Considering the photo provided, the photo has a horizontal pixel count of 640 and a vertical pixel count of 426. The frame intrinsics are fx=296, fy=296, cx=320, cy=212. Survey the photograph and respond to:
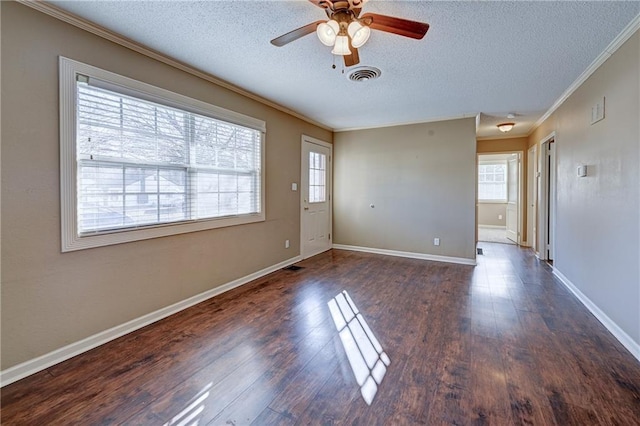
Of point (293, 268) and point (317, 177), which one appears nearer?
point (293, 268)

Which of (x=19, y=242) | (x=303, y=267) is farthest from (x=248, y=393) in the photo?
(x=303, y=267)

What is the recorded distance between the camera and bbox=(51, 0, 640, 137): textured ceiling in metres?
2.06

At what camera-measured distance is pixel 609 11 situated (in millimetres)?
2074

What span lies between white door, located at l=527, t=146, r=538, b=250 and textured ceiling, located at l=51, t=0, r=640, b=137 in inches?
76.7

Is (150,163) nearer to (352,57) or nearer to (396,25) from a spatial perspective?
(352,57)

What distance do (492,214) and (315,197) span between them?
6903 millimetres

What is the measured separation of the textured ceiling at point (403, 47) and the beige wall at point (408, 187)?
1.05m

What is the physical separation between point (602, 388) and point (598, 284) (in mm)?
1443

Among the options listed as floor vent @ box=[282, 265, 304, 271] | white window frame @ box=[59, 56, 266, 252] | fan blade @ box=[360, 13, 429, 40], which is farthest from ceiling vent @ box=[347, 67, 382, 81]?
floor vent @ box=[282, 265, 304, 271]

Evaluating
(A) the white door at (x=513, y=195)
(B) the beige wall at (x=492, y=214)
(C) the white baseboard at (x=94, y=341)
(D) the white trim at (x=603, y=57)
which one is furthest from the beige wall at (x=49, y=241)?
(B) the beige wall at (x=492, y=214)

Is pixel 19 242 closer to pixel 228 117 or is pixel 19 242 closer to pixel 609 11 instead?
pixel 228 117

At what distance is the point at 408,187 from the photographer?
544 centimetres

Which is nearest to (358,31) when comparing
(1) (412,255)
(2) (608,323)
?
(2) (608,323)

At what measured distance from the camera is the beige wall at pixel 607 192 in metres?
2.28
